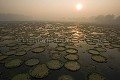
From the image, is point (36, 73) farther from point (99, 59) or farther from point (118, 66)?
point (118, 66)

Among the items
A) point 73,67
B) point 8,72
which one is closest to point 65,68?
point 73,67

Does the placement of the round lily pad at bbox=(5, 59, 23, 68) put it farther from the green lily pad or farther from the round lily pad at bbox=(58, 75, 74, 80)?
the round lily pad at bbox=(58, 75, 74, 80)

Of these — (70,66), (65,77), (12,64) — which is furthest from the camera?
(12,64)

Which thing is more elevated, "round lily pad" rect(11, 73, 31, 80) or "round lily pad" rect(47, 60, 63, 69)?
"round lily pad" rect(47, 60, 63, 69)

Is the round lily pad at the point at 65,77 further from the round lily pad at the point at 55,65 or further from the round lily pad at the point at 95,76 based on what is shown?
the round lily pad at the point at 95,76

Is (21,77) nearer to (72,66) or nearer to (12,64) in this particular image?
(12,64)

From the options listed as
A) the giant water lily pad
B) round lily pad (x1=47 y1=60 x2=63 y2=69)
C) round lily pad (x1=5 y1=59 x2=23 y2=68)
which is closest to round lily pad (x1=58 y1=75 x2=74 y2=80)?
the giant water lily pad

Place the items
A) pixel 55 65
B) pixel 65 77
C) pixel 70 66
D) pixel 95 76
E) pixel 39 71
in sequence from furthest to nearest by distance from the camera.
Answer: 1. pixel 55 65
2. pixel 70 66
3. pixel 39 71
4. pixel 95 76
5. pixel 65 77

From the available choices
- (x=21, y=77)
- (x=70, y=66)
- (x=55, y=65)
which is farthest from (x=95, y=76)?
(x=21, y=77)

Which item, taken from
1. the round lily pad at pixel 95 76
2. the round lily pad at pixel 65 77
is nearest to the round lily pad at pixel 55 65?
the round lily pad at pixel 65 77
